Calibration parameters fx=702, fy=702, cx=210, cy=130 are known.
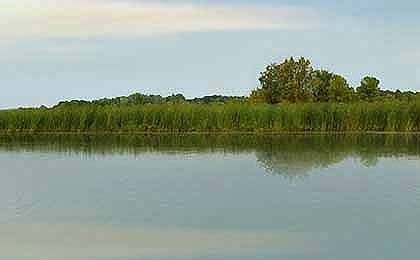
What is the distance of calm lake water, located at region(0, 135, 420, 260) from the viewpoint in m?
6.40

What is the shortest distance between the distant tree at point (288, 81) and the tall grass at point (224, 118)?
29.0 ft

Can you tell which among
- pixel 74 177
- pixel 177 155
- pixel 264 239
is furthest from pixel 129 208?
pixel 177 155

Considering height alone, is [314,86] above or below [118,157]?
above

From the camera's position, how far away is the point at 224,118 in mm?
25328

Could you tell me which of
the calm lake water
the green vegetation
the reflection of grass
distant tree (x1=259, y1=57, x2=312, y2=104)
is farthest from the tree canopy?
the calm lake water

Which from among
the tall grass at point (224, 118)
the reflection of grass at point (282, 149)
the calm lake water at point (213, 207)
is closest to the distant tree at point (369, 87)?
the tall grass at point (224, 118)

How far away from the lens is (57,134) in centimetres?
2509

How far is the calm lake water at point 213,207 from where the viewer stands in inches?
252

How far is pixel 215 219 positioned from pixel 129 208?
4.01 feet

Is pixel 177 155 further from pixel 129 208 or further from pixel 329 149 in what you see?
pixel 129 208

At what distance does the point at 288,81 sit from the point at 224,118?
33.2 feet

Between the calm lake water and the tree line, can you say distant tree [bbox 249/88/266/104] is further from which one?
the calm lake water

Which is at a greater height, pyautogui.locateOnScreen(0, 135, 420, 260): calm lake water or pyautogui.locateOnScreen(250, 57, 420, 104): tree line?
pyautogui.locateOnScreen(250, 57, 420, 104): tree line

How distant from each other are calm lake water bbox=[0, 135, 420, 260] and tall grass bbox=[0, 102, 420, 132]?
978 centimetres
